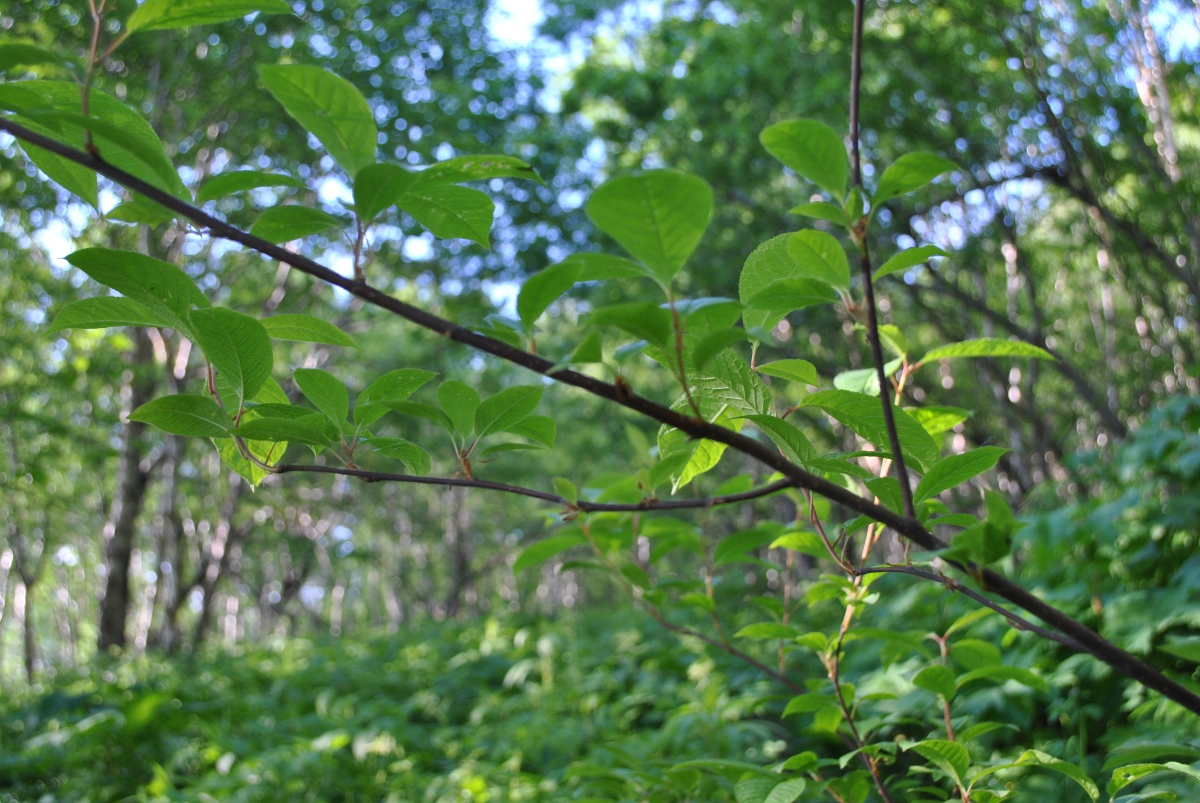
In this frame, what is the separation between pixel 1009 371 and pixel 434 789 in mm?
7898

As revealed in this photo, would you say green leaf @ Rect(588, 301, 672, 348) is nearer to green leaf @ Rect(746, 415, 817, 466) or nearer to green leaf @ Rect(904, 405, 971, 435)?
green leaf @ Rect(746, 415, 817, 466)

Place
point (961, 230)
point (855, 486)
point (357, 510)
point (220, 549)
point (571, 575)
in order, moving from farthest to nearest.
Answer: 1. point (571, 575)
2. point (357, 510)
3. point (220, 549)
4. point (961, 230)
5. point (855, 486)

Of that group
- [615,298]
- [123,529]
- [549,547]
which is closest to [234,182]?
[549,547]

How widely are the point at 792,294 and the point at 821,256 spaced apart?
0.14 ft

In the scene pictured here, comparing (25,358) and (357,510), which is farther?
(357,510)

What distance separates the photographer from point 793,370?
2.79 feet

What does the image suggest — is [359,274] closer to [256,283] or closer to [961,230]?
[961,230]

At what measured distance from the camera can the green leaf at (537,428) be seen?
33.3 inches

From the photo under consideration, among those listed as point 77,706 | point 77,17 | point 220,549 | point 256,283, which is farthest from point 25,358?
point 77,706

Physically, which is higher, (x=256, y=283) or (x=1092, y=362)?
(x=256, y=283)

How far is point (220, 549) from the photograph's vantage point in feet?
37.5

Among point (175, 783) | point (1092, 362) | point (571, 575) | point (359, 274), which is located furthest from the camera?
point (571, 575)

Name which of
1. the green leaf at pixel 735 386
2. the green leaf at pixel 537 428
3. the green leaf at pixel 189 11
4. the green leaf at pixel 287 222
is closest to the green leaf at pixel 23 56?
the green leaf at pixel 189 11

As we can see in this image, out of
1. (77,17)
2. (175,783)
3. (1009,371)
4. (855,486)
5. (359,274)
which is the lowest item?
(175,783)
